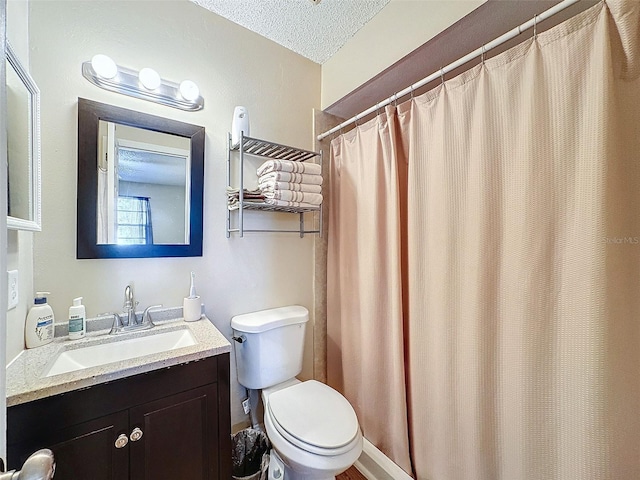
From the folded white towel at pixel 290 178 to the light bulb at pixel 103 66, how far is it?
0.74m

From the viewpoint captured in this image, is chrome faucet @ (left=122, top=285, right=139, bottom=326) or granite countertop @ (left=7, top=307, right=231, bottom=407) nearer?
granite countertop @ (left=7, top=307, right=231, bottom=407)

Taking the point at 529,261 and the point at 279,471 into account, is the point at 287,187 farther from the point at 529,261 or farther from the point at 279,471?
the point at 279,471

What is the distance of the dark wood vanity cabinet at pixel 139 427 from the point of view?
739 mm

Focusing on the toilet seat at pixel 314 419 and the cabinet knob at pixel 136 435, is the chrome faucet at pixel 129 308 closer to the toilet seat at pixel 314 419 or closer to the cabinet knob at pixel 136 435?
the cabinet knob at pixel 136 435

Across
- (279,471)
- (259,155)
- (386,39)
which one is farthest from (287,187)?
(279,471)

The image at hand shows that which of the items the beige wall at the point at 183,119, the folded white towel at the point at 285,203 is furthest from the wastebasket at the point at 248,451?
the folded white towel at the point at 285,203

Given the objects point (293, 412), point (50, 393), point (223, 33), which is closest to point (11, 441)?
point (50, 393)

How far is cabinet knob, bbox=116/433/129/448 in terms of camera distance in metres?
0.83

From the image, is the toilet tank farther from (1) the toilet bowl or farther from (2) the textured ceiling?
(2) the textured ceiling

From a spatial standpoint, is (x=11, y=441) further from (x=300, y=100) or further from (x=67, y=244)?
(x=300, y=100)

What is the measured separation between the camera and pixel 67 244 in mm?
1088

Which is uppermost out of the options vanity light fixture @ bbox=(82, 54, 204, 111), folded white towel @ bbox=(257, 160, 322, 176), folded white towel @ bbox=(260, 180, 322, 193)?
vanity light fixture @ bbox=(82, 54, 204, 111)

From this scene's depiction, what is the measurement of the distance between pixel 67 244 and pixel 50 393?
615 mm

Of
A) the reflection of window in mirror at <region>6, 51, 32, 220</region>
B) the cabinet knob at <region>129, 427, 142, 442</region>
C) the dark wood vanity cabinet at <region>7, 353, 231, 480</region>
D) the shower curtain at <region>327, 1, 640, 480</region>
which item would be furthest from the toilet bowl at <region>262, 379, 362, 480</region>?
the reflection of window in mirror at <region>6, 51, 32, 220</region>
